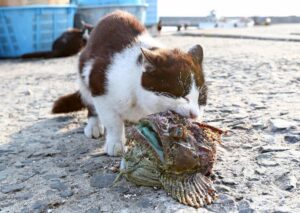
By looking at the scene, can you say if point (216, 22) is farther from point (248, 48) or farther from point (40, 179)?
point (40, 179)

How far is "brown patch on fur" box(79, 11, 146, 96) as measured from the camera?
2146 millimetres

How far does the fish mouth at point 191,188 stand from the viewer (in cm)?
148

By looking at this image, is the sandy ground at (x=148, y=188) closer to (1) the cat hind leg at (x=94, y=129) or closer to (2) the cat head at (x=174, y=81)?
(1) the cat hind leg at (x=94, y=129)

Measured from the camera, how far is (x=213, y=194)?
1528 mm

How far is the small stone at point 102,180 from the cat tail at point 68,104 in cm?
103

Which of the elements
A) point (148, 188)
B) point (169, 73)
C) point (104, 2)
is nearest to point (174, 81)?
point (169, 73)

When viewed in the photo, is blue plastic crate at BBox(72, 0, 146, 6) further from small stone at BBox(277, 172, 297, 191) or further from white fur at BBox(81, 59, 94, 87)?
small stone at BBox(277, 172, 297, 191)

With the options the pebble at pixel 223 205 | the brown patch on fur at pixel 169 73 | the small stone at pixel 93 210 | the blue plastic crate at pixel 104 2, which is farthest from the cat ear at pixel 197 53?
the blue plastic crate at pixel 104 2

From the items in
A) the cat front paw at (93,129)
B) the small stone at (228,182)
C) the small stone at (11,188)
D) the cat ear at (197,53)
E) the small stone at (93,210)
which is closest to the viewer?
the small stone at (93,210)

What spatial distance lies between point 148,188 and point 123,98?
1.71 feet

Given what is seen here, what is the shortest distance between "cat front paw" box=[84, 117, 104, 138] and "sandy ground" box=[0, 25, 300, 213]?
4 centimetres

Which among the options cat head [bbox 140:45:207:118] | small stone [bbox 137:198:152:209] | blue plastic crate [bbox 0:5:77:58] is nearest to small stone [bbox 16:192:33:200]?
small stone [bbox 137:198:152:209]

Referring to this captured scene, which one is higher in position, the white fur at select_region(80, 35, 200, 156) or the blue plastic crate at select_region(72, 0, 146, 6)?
the blue plastic crate at select_region(72, 0, 146, 6)

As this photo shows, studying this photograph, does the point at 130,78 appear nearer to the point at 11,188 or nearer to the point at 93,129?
→ the point at 93,129
